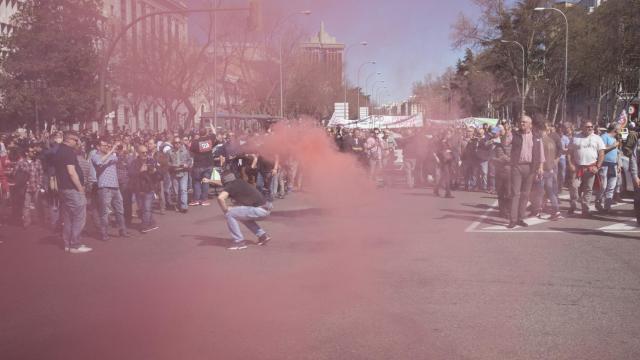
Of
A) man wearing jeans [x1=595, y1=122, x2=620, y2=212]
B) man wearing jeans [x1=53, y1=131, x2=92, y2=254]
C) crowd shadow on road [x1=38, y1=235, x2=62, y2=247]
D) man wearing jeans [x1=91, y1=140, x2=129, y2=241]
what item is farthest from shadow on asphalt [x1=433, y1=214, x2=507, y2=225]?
crowd shadow on road [x1=38, y1=235, x2=62, y2=247]

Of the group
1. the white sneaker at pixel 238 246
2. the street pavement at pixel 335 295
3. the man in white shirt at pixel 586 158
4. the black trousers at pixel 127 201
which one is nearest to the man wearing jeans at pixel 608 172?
the man in white shirt at pixel 586 158

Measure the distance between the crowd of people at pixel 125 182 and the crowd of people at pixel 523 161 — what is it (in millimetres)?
3040

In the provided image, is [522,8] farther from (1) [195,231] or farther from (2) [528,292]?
(2) [528,292]

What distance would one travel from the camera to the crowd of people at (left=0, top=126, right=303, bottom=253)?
1019 centimetres

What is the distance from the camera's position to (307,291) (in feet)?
22.9

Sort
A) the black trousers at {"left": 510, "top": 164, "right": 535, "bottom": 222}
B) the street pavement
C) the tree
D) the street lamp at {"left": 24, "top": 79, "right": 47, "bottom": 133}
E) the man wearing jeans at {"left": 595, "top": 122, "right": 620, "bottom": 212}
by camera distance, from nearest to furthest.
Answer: the street pavement, the black trousers at {"left": 510, "top": 164, "right": 535, "bottom": 222}, the man wearing jeans at {"left": 595, "top": 122, "right": 620, "bottom": 212}, the tree, the street lamp at {"left": 24, "top": 79, "right": 47, "bottom": 133}

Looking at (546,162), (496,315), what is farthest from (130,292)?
(546,162)

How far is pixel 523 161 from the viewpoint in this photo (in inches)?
470

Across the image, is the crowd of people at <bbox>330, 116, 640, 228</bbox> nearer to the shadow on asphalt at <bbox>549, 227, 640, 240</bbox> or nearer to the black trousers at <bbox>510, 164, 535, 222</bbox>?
the black trousers at <bbox>510, 164, 535, 222</bbox>

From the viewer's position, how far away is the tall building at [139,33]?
38938 mm

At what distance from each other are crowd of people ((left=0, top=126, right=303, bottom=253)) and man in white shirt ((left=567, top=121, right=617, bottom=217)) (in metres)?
6.19

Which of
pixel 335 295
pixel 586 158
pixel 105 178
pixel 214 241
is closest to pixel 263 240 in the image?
pixel 214 241

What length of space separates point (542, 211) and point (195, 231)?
728 centimetres

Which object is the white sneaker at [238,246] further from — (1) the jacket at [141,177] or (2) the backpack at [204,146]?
(2) the backpack at [204,146]
